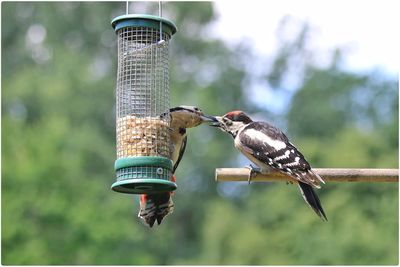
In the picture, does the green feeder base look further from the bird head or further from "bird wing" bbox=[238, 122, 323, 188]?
the bird head

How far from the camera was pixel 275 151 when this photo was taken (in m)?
9.62

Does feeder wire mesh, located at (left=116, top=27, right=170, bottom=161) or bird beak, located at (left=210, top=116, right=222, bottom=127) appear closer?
feeder wire mesh, located at (left=116, top=27, right=170, bottom=161)

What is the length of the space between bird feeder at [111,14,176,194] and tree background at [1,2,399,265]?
21.8 metres

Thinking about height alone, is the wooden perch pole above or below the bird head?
below

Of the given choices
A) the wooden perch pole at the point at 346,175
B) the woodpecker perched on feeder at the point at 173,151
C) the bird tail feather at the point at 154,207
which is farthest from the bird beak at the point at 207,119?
the wooden perch pole at the point at 346,175

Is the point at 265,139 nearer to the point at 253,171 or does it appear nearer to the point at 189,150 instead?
the point at 253,171

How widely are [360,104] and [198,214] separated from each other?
336 inches

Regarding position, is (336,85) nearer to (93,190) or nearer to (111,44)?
(111,44)

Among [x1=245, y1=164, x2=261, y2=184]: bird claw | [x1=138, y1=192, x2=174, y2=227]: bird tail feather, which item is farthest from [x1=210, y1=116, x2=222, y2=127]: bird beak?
[x1=138, y1=192, x2=174, y2=227]: bird tail feather

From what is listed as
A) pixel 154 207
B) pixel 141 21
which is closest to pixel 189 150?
pixel 154 207

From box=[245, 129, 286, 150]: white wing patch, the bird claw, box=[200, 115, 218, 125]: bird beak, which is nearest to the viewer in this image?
the bird claw

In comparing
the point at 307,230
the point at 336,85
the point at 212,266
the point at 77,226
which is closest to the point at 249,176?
the point at 77,226

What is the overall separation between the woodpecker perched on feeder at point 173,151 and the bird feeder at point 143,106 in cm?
31

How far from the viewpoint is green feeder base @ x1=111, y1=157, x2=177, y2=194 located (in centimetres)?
865
